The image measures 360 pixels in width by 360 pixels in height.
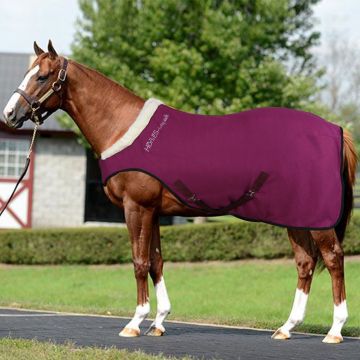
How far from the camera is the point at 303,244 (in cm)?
937

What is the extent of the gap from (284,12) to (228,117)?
60.4ft

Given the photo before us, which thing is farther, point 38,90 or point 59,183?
point 59,183

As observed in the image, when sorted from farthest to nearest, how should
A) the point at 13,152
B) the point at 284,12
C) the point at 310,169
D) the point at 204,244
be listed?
the point at 13,152
the point at 284,12
the point at 204,244
the point at 310,169

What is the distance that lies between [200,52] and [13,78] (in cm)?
919

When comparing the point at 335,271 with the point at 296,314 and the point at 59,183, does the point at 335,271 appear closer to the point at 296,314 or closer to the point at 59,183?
the point at 296,314

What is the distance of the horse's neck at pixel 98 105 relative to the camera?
934cm

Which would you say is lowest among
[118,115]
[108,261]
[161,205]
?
[108,261]

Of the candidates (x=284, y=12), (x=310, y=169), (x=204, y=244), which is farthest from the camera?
(x=284, y=12)

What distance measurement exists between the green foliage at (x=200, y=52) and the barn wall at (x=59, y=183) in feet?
15.8

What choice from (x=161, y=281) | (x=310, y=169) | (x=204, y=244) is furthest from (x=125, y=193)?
(x=204, y=244)

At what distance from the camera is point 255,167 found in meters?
8.97

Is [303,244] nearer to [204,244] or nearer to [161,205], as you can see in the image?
[161,205]

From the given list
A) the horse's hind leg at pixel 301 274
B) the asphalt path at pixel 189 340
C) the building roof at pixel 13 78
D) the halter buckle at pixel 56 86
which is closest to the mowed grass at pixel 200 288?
the asphalt path at pixel 189 340

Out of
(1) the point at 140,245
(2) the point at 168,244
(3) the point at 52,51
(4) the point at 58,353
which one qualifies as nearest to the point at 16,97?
(3) the point at 52,51
